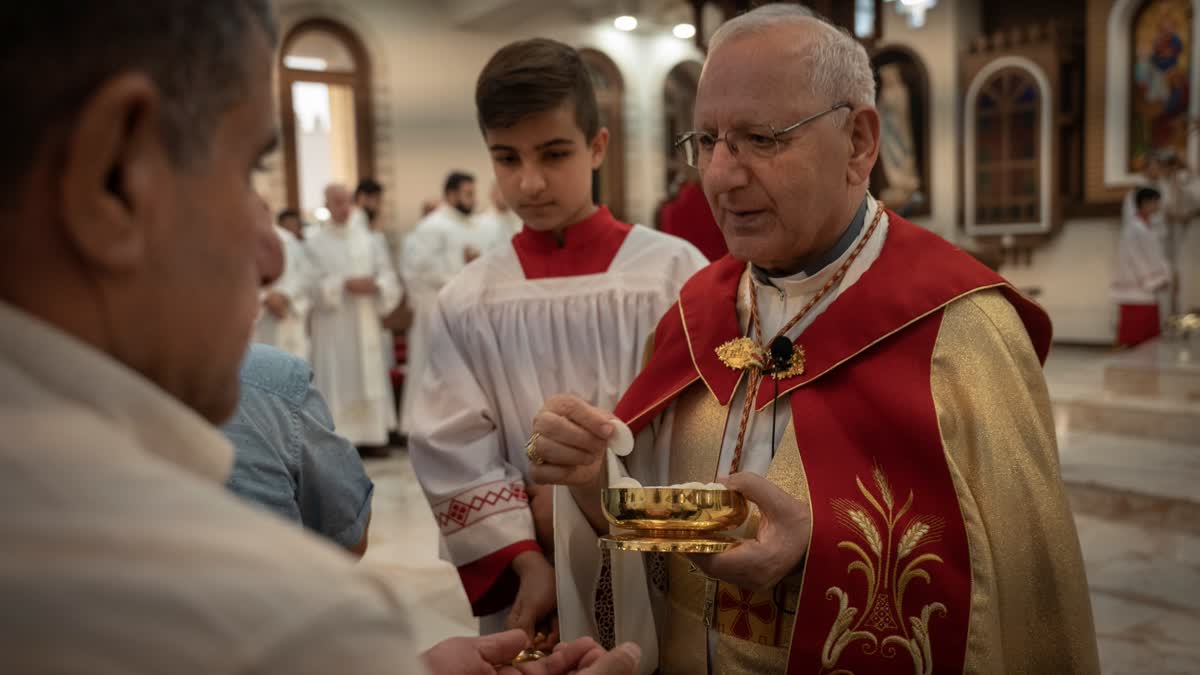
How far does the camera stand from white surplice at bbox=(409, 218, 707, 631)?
241 centimetres

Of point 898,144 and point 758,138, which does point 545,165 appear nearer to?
point 758,138

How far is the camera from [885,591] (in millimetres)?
1700

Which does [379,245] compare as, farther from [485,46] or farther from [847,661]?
[847,661]

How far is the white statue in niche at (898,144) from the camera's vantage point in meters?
14.9

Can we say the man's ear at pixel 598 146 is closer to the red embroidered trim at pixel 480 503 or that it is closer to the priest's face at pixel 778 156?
the priest's face at pixel 778 156

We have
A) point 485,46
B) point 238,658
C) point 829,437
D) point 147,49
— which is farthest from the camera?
point 485,46

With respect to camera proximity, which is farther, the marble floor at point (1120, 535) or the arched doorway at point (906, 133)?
the arched doorway at point (906, 133)

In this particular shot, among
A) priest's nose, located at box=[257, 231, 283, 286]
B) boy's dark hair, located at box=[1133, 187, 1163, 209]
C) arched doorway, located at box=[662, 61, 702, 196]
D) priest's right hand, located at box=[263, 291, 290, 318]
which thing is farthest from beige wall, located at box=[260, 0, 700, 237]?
priest's nose, located at box=[257, 231, 283, 286]

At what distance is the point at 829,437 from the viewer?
181cm

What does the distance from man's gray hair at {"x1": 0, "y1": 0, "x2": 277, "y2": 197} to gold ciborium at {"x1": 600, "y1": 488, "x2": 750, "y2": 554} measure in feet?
3.27

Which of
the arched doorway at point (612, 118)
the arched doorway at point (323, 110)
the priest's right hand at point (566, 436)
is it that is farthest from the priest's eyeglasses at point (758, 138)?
the arched doorway at point (612, 118)

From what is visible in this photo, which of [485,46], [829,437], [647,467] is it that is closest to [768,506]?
[829,437]

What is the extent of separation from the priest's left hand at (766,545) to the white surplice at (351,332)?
276 inches

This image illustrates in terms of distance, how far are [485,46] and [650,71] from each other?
2.58 metres
